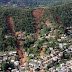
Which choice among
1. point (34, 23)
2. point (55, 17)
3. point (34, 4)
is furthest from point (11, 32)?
point (34, 4)

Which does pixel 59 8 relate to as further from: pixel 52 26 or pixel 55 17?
pixel 52 26

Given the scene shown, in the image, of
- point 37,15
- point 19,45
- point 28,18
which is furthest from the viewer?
point 37,15

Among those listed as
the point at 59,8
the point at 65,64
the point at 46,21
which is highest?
the point at 59,8

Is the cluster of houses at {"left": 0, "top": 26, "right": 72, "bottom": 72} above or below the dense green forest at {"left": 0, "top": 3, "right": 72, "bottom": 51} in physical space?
below

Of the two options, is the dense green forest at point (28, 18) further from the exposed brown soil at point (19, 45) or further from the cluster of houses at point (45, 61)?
the cluster of houses at point (45, 61)

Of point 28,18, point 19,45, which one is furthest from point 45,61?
point 28,18

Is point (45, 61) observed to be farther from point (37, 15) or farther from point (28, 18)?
point (37, 15)

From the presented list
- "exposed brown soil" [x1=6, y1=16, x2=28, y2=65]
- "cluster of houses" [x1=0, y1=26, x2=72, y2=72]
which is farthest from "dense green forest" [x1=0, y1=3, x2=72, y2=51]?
"cluster of houses" [x1=0, y1=26, x2=72, y2=72]

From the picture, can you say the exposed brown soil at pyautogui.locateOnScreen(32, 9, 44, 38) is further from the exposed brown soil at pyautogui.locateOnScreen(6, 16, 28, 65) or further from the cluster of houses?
the cluster of houses

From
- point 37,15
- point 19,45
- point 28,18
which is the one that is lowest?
point 19,45

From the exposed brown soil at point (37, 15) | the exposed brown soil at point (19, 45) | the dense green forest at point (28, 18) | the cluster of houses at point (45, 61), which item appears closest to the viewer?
the cluster of houses at point (45, 61)

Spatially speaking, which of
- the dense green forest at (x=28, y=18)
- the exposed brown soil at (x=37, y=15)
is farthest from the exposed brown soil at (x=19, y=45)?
the exposed brown soil at (x=37, y=15)
